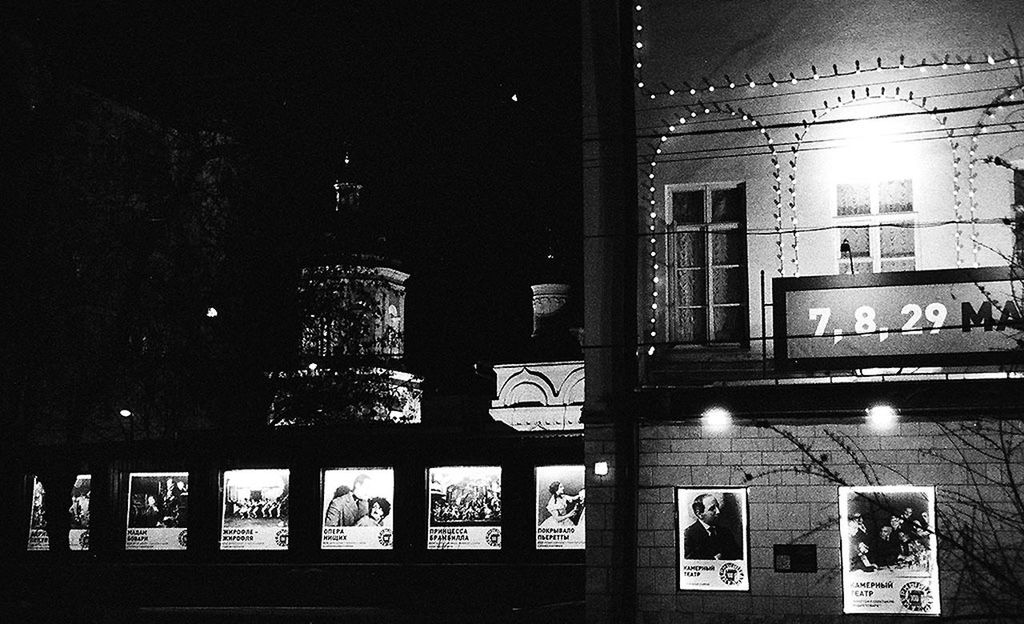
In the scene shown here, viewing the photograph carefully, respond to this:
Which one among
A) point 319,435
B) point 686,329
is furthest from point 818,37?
point 319,435

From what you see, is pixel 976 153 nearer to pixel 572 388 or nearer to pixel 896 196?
pixel 896 196

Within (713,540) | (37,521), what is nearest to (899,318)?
(713,540)

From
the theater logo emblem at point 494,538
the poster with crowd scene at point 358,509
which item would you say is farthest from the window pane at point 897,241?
the poster with crowd scene at point 358,509

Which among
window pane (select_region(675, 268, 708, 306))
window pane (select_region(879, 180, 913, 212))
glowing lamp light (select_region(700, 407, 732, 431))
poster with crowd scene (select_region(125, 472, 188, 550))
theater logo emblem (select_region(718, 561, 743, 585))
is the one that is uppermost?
window pane (select_region(879, 180, 913, 212))

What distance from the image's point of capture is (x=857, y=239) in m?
16.4

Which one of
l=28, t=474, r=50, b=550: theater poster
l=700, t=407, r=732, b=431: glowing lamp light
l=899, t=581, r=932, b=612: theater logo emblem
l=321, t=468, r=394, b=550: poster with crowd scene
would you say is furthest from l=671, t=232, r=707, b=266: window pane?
l=28, t=474, r=50, b=550: theater poster

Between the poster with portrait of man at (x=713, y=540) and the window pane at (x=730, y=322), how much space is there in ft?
6.80

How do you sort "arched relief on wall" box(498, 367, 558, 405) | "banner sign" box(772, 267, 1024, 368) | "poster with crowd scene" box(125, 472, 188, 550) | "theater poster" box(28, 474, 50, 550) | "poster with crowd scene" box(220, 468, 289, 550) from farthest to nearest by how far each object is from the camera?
"arched relief on wall" box(498, 367, 558, 405) → "theater poster" box(28, 474, 50, 550) → "poster with crowd scene" box(125, 472, 188, 550) → "poster with crowd scene" box(220, 468, 289, 550) → "banner sign" box(772, 267, 1024, 368)

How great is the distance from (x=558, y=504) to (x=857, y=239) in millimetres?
11165

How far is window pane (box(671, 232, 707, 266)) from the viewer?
17.0m

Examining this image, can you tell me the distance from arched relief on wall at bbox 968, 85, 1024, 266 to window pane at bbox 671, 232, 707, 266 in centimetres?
349

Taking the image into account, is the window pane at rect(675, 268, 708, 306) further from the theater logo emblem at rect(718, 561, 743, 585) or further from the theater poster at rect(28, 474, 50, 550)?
the theater poster at rect(28, 474, 50, 550)

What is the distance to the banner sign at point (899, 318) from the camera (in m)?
14.7

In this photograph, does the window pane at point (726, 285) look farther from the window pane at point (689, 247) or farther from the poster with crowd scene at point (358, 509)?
the poster with crowd scene at point (358, 509)
